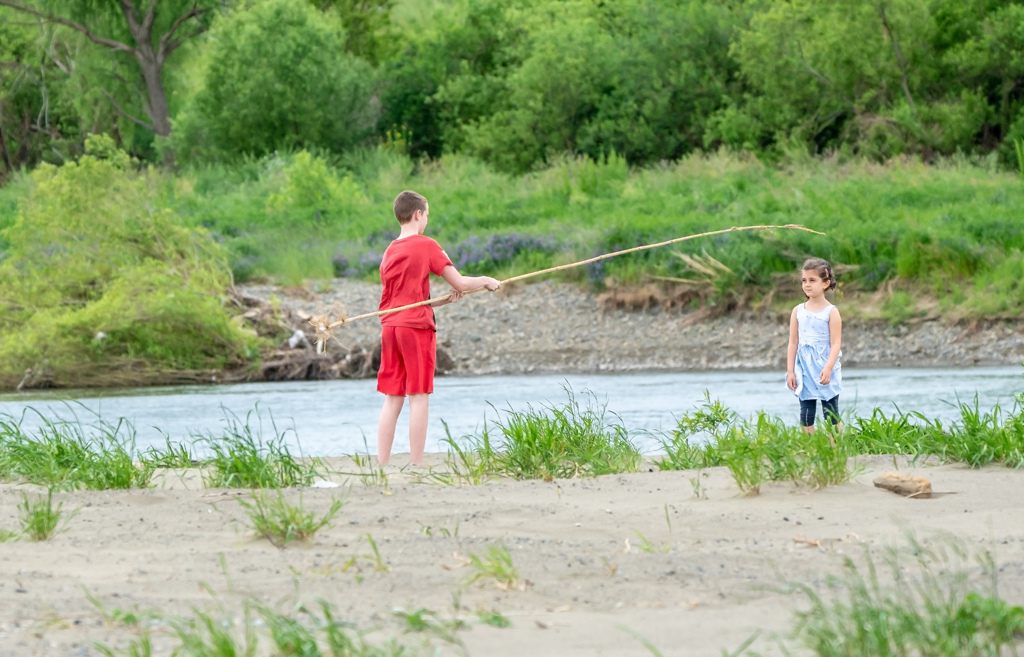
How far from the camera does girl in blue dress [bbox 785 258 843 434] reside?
7867 mm

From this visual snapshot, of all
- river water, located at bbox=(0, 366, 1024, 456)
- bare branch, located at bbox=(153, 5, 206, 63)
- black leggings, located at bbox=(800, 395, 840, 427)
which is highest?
bare branch, located at bbox=(153, 5, 206, 63)

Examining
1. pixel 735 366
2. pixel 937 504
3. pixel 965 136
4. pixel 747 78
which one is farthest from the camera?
pixel 747 78

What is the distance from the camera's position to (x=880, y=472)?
600 centimetres

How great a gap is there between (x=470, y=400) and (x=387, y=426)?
286 inches

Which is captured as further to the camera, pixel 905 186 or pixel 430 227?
pixel 430 227

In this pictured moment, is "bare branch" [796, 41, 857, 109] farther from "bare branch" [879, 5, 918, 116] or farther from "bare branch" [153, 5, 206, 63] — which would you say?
"bare branch" [153, 5, 206, 63]

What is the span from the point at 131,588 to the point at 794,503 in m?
2.61

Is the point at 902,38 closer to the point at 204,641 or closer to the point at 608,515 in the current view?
the point at 608,515

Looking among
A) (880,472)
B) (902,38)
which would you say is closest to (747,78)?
(902,38)

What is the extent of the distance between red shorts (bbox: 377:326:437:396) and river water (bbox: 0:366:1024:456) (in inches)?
108

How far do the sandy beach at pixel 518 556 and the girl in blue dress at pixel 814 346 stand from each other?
187 centimetres

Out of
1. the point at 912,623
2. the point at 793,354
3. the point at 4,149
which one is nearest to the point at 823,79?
the point at 793,354

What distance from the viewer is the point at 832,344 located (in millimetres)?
7836

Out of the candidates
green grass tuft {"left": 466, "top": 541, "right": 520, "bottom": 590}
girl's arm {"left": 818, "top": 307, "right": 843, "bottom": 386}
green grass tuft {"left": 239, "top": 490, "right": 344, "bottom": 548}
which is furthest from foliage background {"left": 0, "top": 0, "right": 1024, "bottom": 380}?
green grass tuft {"left": 466, "top": 541, "right": 520, "bottom": 590}
